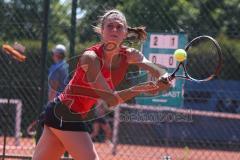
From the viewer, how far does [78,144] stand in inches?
184

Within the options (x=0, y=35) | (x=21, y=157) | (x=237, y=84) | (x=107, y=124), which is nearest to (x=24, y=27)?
(x=0, y=35)

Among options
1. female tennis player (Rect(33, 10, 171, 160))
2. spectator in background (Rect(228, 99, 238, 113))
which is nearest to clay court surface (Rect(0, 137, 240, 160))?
spectator in background (Rect(228, 99, 238, 113))

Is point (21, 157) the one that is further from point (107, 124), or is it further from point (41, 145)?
point (41, 145)

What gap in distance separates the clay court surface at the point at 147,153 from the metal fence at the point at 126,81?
0.04 feet

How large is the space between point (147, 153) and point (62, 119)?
138 inches

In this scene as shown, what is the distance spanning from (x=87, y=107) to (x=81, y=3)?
263 cm

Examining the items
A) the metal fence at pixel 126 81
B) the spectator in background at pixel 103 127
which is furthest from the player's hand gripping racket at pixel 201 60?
the spectator in background at pixel 103 127

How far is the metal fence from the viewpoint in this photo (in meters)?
7.32

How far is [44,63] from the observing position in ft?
23.6

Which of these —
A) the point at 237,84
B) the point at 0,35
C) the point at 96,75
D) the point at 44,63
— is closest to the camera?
the point at 96,75

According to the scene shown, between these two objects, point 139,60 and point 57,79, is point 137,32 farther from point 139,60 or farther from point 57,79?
point 57,79

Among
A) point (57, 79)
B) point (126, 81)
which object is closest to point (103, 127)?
point (57, 79)

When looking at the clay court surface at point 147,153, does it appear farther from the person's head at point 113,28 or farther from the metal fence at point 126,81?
the person's head at point 113,28

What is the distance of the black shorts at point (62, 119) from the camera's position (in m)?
4.73
